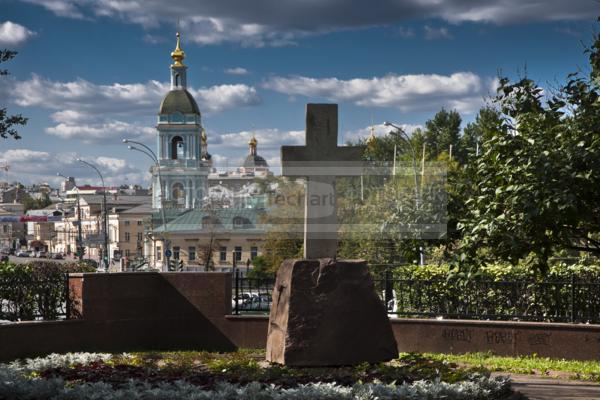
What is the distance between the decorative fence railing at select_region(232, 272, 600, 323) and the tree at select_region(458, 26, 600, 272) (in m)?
3.39

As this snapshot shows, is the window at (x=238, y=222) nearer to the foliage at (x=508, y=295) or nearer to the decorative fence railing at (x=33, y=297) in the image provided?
the foliage at (x=508, y=295)

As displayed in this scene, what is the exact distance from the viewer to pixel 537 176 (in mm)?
12023

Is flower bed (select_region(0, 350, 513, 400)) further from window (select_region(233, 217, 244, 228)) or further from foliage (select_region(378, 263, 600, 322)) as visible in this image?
window (select_region(233, 217, 244, 228))

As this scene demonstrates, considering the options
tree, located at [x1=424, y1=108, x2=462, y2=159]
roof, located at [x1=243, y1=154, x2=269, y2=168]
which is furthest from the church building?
roof, located at [x1=243, y1=154, x2=269, y2=168]

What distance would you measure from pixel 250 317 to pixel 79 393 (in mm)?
8070

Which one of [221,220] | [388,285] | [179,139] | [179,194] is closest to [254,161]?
[179,194]

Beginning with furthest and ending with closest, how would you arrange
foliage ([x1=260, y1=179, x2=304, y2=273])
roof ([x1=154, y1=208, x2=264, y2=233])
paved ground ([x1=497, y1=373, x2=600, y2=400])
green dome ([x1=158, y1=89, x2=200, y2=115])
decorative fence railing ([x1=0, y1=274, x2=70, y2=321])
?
1. green dome ([x1=158, y1=89, x2=200, y2=115])
2. roof ([x1=154, y1=208, x2=264, y2=233])
3. foliage ([x1=260, y1=179, x2=304, y2=273])
4. decorative fence railing ([x1=0, y1=274, x2=70, y2=321])
5. paved ground ([x1=497, y1=373, x2=600, y2=400])

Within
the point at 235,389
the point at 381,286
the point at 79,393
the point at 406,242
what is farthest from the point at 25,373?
the point at 381,286

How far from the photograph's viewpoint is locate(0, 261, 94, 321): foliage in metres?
16.5

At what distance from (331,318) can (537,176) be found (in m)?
3.29

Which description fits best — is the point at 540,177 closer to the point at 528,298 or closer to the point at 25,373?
the point at 528,298

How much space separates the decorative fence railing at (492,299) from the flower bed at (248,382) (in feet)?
17.3

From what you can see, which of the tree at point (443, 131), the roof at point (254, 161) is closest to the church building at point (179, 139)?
the tree at point (443, 131)

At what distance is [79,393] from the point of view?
9.30 metres
